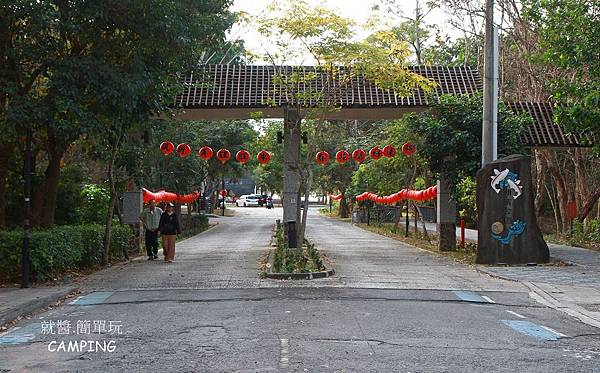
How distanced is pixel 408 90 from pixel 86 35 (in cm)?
920

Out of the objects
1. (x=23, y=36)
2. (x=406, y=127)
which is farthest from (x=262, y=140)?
(x=23, y=36)

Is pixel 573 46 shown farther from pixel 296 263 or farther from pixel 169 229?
pixel 169 229

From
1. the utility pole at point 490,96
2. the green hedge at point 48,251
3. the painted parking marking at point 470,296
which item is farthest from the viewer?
the utility pole at point 490,96

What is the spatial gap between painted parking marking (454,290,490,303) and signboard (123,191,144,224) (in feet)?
41.6

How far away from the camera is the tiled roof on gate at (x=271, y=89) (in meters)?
22.3

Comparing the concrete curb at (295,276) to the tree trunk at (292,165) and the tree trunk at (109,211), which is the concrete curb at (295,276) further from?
the tree trunk at (109,211)

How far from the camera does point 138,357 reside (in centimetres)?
836

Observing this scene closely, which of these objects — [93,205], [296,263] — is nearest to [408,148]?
[296,263]

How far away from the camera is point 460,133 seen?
73.8 feet

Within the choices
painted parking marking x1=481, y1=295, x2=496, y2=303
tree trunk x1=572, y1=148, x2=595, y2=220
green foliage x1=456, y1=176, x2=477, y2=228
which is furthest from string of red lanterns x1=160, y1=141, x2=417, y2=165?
painted parking marking x1=481, y1=295, x2=496, y2=303

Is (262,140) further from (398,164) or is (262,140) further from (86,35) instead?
(86,35)

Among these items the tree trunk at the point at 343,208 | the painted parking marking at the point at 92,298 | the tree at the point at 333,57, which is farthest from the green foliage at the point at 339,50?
the tree trunk at the point at 343,208

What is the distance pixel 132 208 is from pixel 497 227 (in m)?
11.5

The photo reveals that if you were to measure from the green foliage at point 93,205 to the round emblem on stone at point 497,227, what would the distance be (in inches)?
462
